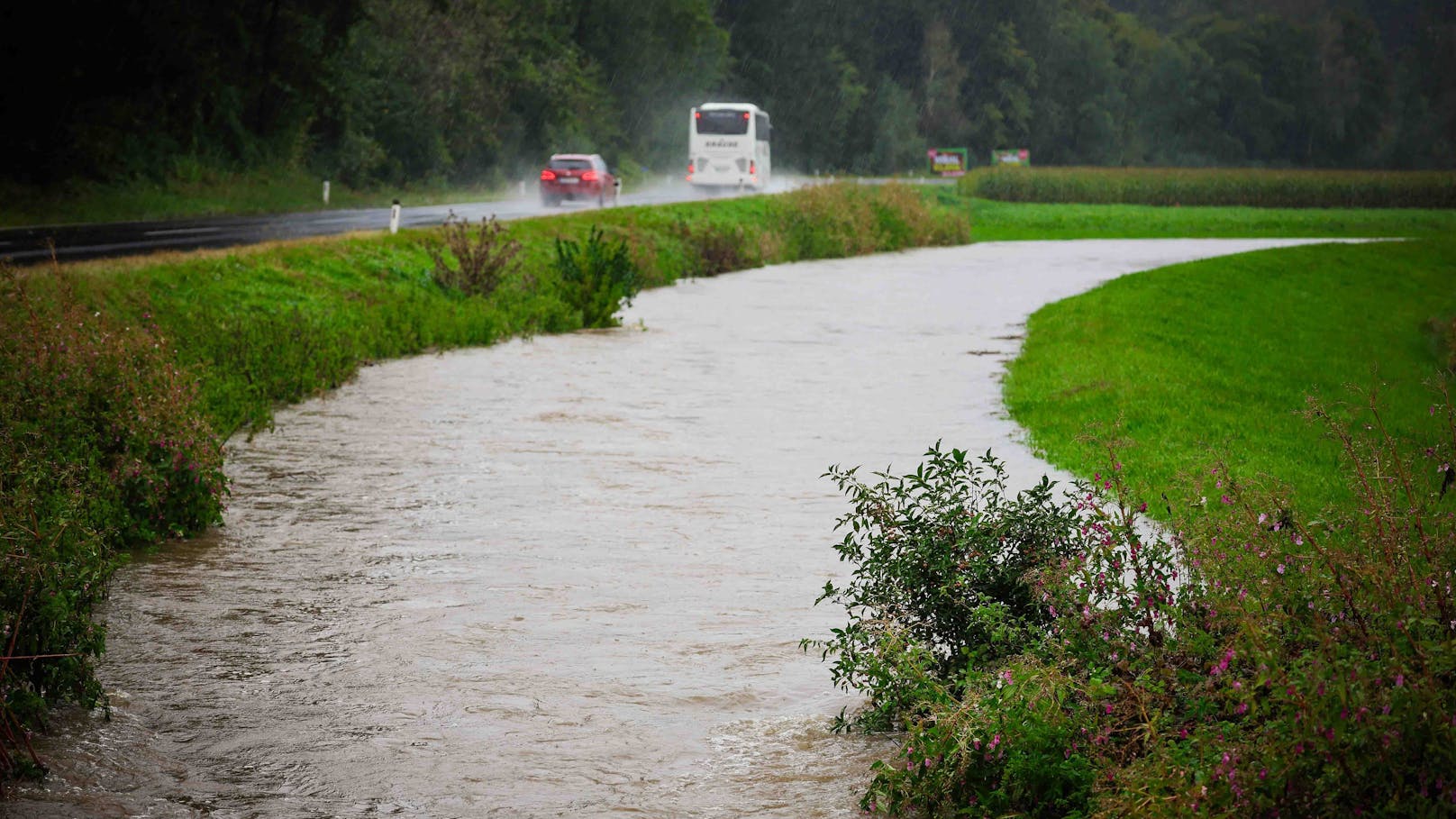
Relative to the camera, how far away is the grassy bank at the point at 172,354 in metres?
6.81

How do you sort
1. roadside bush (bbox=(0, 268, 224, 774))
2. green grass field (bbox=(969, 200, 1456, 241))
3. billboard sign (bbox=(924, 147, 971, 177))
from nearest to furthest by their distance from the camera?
1. roadside bush (bbox=(0, 268, 224, 774))
2. green grass field (bbox=(969, 200, 1456, 241))
3. billboard sign (bbox=(924, 147, 971, 177))

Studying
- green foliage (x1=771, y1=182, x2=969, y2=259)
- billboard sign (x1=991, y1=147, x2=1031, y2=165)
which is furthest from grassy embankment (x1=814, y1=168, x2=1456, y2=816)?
billboard sign (x1=991, y1=147, x2=1031, y2=165)

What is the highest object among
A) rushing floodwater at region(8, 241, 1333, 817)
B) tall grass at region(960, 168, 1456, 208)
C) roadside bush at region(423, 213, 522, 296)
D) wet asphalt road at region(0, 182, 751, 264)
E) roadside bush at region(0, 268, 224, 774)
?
tall grass at region(960, 168, 1456, 208)

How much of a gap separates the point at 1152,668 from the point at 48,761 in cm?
415

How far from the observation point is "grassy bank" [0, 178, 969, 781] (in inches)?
268

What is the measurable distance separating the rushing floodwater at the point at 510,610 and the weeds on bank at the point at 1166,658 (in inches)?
22.7

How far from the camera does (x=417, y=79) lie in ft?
202

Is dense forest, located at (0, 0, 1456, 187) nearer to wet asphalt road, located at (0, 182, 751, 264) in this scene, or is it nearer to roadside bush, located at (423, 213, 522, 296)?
wet asphalt road, located at (0, 182, 751, 264)

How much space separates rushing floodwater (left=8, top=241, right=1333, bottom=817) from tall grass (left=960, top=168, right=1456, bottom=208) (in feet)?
209

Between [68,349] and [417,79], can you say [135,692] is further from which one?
[417,79]

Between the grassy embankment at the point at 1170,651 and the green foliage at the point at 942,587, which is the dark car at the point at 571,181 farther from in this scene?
the green foliage at the point at 942,587

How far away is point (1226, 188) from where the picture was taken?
79938 millimetres

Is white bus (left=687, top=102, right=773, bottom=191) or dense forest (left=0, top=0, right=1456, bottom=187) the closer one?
dense forest (left=0, top=0, right=1456, bottom=187)

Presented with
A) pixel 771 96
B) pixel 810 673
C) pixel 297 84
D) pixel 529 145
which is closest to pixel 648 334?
pixel 810 673
